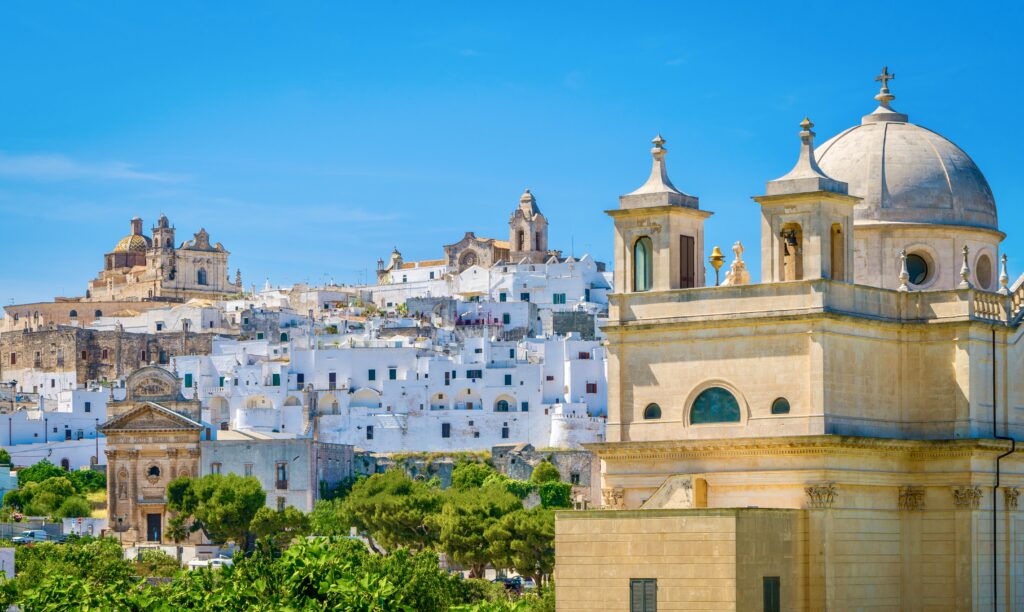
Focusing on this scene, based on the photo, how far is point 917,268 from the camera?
4044cm

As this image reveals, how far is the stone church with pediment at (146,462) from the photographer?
90062mm

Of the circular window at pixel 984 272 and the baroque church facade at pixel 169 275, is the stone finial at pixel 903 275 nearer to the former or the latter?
the circular window at pixel 984 272

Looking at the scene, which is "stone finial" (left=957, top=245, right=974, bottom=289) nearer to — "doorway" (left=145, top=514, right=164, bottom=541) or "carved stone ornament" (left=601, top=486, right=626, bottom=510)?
"carved stone ornament" (left=601, top=486, right=626, bottom=510)

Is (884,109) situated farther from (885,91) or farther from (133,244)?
(133,244)

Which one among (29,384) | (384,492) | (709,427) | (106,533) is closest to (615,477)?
(709,427)

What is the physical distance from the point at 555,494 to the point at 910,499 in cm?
5657

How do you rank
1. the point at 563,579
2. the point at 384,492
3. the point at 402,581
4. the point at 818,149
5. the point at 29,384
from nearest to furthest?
the point at 563,579 < the point at 818,149 < the point at 402,581 < the point at 384,492 < the point at 29,384

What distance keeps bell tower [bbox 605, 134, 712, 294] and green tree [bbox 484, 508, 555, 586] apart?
Result: 28591 mm

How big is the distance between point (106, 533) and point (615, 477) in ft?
171

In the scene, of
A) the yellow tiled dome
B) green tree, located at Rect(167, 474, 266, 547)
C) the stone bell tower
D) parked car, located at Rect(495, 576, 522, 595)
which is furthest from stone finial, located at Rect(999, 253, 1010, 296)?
the yellow tiled dome

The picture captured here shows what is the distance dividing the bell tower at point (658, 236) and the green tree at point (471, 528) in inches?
1272

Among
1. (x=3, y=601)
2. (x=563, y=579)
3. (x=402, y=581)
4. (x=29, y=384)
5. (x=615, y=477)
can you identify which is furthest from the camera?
(x=29, y=384)

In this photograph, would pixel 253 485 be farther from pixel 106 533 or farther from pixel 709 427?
pixel 709 427

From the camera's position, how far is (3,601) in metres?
44.8
